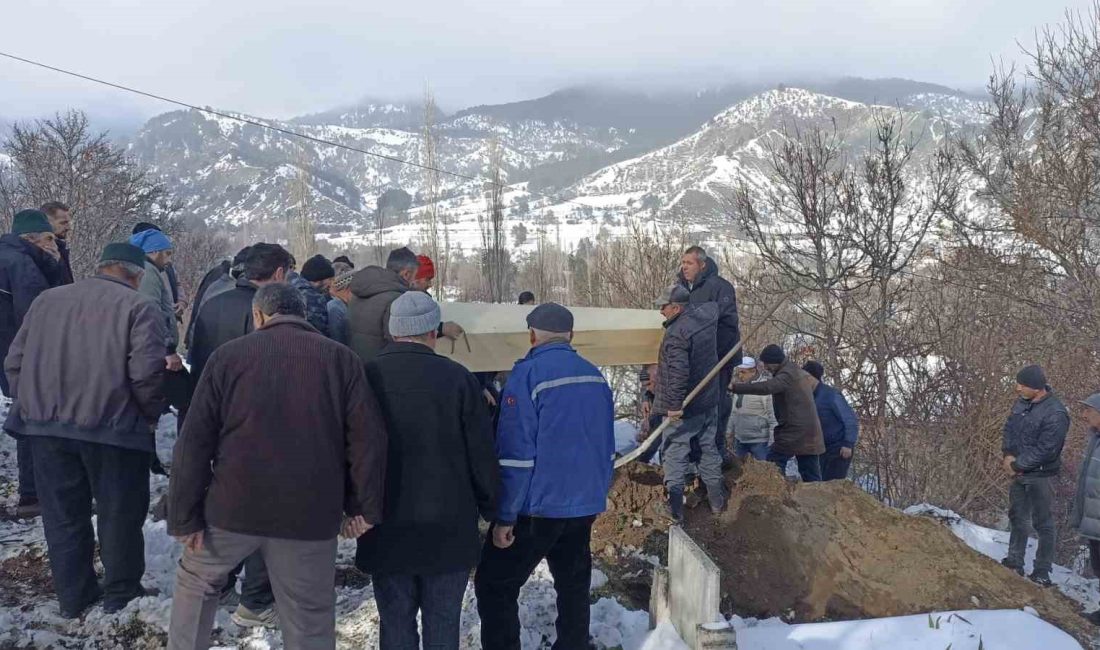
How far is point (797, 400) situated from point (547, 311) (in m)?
4.12

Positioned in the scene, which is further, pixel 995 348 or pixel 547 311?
pixel 995 348

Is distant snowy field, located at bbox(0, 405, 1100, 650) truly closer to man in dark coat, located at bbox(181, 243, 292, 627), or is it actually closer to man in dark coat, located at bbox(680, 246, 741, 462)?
man in dark coat, located at bbox(181, 243, 292, 627)

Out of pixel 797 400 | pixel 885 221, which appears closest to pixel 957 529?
pixel 797 400

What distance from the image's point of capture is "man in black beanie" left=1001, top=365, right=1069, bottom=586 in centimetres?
586

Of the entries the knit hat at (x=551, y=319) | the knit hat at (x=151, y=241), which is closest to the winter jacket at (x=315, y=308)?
the knit hat at (x=151, y=241)

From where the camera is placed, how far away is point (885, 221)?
14.8 m

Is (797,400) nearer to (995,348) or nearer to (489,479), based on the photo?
(489,479)

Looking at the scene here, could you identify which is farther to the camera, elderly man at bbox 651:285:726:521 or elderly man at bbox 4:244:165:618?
elderly man at bbox 651:285:726:521

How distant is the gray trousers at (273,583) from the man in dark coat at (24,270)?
258 cm

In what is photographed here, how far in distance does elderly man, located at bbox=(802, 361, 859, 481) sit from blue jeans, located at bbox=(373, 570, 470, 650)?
506 cm

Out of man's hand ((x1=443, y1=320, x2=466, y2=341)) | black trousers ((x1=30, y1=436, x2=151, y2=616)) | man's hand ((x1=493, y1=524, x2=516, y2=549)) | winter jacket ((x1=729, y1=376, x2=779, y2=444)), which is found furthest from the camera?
winter jacket ((x1=729, y1=376, x2=779, y2=444))

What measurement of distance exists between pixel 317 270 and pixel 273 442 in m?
2.73

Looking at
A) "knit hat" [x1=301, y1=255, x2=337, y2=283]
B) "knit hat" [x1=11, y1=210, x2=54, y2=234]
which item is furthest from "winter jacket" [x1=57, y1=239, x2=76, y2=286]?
"knit hat" [x1=301, y1=255, x2=337, y2=283]

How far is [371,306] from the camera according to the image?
171 inches
